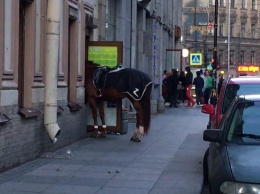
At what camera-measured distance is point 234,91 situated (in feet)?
37.7

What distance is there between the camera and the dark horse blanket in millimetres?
15008

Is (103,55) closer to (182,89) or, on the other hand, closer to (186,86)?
(186,86)

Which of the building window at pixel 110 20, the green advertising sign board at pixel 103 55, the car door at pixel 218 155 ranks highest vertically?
the building window at pixel 110 20

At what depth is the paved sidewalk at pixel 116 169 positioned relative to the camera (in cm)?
948

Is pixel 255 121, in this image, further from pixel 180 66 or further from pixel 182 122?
pixel 180 66

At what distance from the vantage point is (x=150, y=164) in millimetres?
11984

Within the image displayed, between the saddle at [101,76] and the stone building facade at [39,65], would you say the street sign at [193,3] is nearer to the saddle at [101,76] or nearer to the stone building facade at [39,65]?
the stone building facade at [39,65]

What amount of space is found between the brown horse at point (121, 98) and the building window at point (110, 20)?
3480 mm

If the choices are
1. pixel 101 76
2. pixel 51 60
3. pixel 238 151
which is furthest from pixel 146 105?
pixel 238 151

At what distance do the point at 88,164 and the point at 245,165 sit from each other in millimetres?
5444

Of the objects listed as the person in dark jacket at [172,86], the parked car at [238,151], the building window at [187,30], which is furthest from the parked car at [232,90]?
the building window at [187,30]

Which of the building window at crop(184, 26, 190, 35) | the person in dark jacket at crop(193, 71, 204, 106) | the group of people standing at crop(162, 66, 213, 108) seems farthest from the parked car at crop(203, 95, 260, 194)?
the building window at crop(184, 26, 190, 35)

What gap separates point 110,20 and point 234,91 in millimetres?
8929

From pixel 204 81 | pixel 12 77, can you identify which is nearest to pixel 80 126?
pixel 12 77
